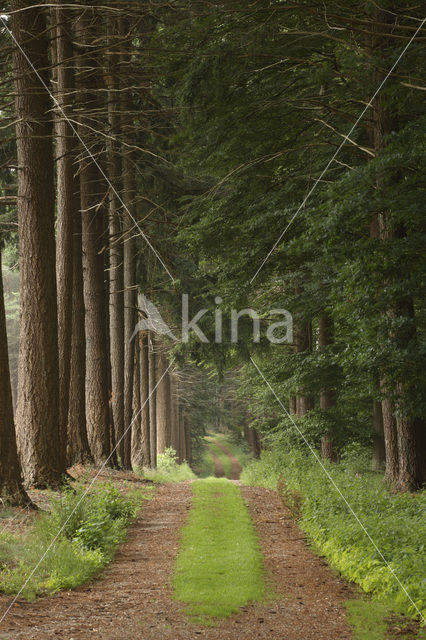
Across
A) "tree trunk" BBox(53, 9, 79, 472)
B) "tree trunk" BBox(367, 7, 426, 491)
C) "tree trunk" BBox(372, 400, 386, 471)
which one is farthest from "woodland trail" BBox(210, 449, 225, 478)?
"tree trunk" BBox(367, 7, 426, 491)

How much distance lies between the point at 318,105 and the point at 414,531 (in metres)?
7.54

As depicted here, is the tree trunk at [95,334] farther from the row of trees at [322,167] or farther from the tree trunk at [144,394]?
the tree trunk at [144,394]

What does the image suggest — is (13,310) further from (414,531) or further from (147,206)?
(414,531)

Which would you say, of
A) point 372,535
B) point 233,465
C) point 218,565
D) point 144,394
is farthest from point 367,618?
point 233,465

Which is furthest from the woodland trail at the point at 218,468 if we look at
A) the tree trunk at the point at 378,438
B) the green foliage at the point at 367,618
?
the green foliage at the point at 367,618

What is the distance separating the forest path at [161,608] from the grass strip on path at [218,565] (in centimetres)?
15

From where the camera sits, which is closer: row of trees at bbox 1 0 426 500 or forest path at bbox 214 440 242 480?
row of trees at bbox 1 0 426 500

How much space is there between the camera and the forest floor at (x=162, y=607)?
4910 millimetres

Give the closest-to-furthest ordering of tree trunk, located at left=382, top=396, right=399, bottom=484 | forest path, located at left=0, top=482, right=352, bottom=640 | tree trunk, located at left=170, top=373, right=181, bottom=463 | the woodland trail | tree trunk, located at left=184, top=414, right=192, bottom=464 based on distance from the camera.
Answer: forest path, located at left=0, top=482, right=352, bottom=640
tree trunk, located at left=382, top=396, right=399, bottom=484
tree trunk, located at left=170, top=373, right=181, bottom=463
tree trunk, located at left=184, top=414, right=192, bottom=464
the woodland trail

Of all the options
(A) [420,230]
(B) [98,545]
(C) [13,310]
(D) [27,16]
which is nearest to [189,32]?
(D) [27,16]

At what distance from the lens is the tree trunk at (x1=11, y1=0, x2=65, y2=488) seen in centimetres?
949

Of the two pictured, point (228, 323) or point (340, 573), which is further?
point (228, 323)

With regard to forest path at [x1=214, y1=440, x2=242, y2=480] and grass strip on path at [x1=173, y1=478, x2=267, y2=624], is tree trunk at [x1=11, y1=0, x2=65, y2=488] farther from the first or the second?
forest path at [x1=214, y1=440, x2=242, y2=480]

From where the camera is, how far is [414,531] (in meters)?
6.87
